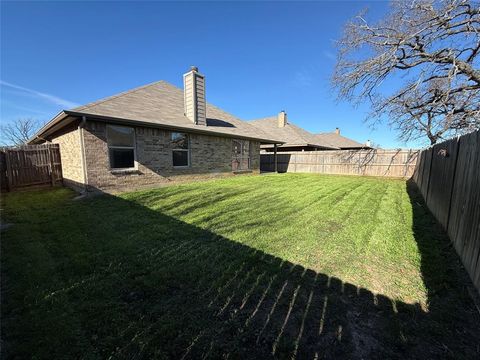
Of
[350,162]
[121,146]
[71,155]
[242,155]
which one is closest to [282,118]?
[350,162]

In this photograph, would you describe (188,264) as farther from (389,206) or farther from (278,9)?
(278,9)

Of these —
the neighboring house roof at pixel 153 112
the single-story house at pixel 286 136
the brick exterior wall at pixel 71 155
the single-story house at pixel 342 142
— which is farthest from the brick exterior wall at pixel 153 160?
the single-story house at pixel 342 142

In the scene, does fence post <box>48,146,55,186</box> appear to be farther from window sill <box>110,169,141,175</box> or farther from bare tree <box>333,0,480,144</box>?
bare tree <box>333,0,480,144</box>

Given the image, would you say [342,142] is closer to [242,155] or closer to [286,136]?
[286,136]

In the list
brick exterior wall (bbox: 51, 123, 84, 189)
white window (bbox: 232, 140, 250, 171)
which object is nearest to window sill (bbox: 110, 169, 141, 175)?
brick exterior wall (bbox: 51, 123, 84, 189)

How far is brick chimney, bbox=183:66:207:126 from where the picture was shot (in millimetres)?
10773

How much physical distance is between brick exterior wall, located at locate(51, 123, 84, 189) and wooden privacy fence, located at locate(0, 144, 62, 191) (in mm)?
441

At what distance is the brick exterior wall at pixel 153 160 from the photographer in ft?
24.5

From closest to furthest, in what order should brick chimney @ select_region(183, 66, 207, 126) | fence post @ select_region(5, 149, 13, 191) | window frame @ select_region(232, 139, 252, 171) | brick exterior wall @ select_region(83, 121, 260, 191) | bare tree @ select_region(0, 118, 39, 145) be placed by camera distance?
brick exterior wall @ select_region(83, 121, 260, 191), fence post @ select_region(5, 149, 13, 191), brick chimney @ select_region(183, 66, 207, 126), window frame @ select_region(232, 139, 252, 171), bare tree @ select_region(0, 118, 39, 145)

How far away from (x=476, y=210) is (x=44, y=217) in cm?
873

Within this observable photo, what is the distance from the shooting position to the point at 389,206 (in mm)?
6969

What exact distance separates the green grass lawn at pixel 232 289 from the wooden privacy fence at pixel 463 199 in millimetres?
290

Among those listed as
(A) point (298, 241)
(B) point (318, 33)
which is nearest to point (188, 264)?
(A) point (298, 241)

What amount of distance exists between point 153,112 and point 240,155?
609cm
